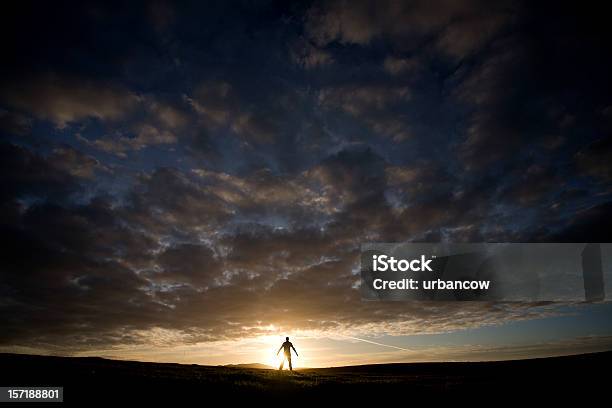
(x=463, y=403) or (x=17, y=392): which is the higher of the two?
(x=17, y=392)

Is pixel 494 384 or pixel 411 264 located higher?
pixel 411 264

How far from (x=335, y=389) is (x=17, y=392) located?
52.2 feet

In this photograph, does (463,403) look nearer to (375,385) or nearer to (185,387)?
(375,385)

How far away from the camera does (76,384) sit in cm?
1950

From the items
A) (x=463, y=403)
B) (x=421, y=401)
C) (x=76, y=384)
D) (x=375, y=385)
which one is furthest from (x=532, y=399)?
(x=76, y=384)

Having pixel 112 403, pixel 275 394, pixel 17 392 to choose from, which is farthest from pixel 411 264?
pixel 17 392

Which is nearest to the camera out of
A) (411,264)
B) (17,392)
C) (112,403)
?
(112,403)

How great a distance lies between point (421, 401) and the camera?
63.0 ft

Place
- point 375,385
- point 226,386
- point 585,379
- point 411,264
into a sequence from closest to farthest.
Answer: point 226,386
point 375,385
point 585,379
point 411,264

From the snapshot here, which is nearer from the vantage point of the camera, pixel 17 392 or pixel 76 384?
pixel 17 392

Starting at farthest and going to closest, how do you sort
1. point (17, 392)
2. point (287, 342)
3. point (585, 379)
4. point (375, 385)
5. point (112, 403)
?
point (287, 342) < point (585, 379) < point (375, 385) < point (17, 392) < point (112, 403)

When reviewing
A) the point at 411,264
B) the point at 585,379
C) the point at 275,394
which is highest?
the point at 411,264

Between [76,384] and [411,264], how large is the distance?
28760 millimetres

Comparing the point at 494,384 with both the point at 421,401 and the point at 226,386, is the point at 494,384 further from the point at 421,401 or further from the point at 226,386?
the point at 226,386
